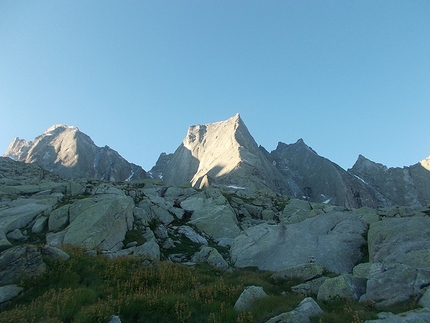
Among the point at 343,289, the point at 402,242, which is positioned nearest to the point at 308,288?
the point at 343,289

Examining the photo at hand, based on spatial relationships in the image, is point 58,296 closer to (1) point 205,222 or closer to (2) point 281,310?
(2) point 281,310

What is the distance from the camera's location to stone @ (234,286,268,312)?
33.1 ft

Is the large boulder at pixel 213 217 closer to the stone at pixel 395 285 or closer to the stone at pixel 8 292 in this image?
the stone at pixel 395 285

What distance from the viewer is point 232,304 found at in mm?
10797

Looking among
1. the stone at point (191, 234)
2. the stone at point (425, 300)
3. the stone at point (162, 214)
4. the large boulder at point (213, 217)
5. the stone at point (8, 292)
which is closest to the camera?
the stone at point (425, 300)

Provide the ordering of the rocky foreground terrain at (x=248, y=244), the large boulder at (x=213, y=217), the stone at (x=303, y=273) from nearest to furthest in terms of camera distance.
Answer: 1. the rocky foreground terrain at (x=248, y=244)
2. the stone at (x=303, y=273)
3. the large boulder at (x=213, y=217)

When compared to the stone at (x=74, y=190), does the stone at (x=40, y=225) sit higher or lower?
lower

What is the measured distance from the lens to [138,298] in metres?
10.4

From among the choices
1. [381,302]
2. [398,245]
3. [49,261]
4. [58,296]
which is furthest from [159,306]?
[398,245]

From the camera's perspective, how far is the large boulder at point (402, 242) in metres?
15.0

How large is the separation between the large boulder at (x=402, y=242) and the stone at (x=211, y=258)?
10.8 metres

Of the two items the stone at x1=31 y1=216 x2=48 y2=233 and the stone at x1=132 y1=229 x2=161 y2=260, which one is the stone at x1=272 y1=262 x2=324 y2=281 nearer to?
the stone at x1=132 y1=229 x2=161 y2=260

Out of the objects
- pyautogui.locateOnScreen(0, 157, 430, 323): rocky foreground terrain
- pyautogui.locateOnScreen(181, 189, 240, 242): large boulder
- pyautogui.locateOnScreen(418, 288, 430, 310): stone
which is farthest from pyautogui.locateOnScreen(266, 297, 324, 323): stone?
pyautogui.locateOnScreen(181, 189, 240, 242): large boulder

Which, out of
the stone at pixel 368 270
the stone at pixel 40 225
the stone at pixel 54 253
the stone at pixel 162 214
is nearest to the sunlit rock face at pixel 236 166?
the stone at pixel 162 214
